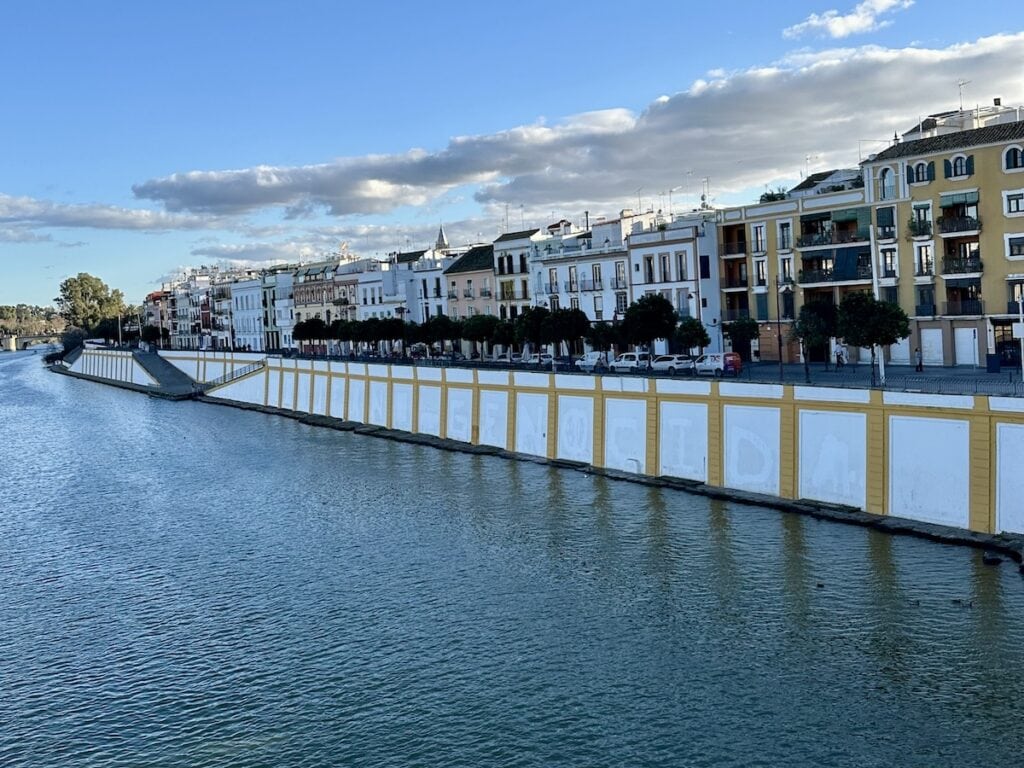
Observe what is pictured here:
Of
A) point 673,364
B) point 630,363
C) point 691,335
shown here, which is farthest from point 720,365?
point 630,363

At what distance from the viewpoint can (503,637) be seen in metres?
19.8

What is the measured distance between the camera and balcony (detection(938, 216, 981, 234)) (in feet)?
137

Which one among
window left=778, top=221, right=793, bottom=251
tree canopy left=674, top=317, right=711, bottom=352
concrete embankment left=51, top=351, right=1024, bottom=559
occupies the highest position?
window left=778, top=221, right=793, bottom=251

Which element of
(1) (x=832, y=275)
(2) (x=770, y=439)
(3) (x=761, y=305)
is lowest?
(2) (x=770, y=439)

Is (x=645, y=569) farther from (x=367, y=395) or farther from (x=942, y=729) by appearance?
(x=367, y=395)

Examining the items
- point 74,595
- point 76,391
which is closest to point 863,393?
point 74,595

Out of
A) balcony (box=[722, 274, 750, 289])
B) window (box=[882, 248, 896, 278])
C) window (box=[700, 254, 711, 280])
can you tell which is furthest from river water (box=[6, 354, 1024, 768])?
window (box=[700, 254, 711, 280])

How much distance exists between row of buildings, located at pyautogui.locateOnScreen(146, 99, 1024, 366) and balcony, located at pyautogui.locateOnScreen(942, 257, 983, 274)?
0.06m

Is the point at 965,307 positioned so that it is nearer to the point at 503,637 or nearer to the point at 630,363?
the point at 630,363

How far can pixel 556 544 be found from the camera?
85.8 ft

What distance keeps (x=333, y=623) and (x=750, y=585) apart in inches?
A: 340

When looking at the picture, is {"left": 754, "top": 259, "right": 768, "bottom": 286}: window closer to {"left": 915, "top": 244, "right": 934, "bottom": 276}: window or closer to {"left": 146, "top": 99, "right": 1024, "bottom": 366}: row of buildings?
{"left": 146, "top": 99, "right": 1024, "bottom": 366}: row of buildings

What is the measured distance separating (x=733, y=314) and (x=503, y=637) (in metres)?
37.0

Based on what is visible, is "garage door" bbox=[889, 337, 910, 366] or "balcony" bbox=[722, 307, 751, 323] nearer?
"garage door" bbox=[889, 337, 910, 366]
